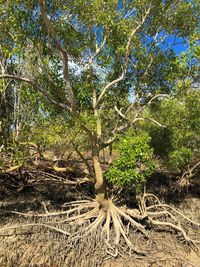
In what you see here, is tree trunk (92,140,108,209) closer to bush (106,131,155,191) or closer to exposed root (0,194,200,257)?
exposed root (0,194,200,257)

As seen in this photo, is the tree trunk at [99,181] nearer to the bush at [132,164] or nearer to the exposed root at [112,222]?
the exposed root at [112,222]

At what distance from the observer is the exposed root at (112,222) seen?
22.5ft

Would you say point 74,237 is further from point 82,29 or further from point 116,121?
point 82,29

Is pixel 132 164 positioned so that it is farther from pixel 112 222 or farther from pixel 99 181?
pixel 112 222

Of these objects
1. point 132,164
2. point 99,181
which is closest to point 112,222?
point 99,181

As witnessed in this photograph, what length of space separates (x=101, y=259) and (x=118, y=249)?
0.47 metres

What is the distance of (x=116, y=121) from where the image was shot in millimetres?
8938

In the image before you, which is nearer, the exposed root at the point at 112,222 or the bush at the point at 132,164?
the exposed root at the point at 112,222

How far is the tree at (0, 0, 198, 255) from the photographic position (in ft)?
22.4

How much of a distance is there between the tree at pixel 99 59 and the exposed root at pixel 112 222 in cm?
3

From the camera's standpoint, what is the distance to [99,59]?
8.10 m

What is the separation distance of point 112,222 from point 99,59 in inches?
165

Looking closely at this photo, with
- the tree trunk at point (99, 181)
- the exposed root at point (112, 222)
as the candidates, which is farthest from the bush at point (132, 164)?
the exposed root at point (112, 222)

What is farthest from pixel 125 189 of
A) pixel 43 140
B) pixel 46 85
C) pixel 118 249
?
pixel 46 85
